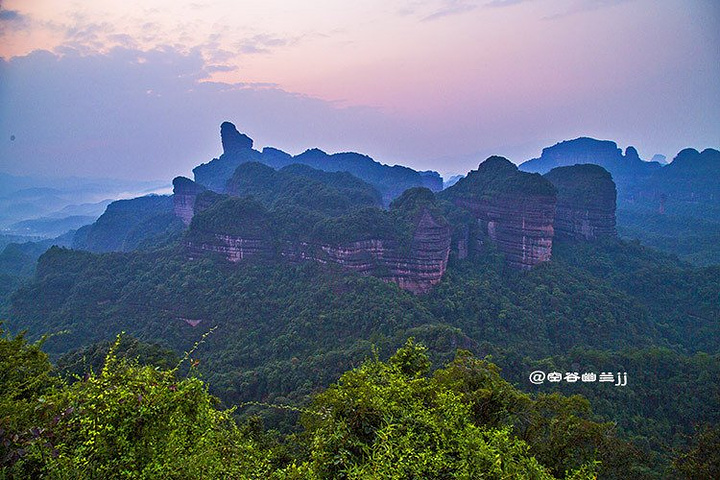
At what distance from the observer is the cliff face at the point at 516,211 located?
54.1 metres

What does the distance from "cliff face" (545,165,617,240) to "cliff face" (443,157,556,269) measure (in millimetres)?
13343

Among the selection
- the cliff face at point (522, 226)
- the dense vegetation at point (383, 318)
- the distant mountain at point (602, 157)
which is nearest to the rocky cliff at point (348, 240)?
the dense vegetation at point (383, 318)

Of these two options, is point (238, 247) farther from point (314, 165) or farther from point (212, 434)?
point (314, 165)

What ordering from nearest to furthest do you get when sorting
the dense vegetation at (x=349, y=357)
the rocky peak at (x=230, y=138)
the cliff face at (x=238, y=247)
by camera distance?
the dense vegetation at (x=349, y=357)
the cliff face at (x=238, y=247)
the rocky peak at (x=230, y=138)

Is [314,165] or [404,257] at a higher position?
[314,165]

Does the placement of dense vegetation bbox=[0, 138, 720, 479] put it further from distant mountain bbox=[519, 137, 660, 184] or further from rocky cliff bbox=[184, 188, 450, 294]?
distant mountain bbox=[519, 137, 660, 184]

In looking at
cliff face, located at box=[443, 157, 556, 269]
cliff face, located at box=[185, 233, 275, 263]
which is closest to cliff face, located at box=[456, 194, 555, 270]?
cliff face, located at box=[443, 157, 556, 269]

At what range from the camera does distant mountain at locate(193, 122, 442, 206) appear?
11031 centimetres

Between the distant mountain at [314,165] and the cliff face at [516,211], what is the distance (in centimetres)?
5074

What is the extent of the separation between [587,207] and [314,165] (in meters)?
96.0

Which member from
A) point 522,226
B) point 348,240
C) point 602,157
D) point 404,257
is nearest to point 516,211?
point 522,226

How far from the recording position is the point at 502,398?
1311 centimetres

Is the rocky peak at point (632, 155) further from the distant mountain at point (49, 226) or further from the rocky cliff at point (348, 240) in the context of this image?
the distant mountain at point (49, 226)

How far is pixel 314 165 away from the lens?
135m
